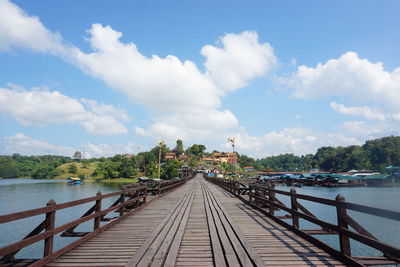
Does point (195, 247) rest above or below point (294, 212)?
below

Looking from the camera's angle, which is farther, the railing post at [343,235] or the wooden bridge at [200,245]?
the railing post at [343,235]

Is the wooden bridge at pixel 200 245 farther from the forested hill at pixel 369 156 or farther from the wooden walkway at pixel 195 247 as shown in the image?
the forested hill at pixel 369 156

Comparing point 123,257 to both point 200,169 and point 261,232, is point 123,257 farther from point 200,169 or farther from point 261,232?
point 200,169

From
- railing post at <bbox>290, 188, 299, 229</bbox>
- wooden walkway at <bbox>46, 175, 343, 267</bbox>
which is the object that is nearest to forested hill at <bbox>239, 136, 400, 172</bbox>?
railing post at <bbox>290, 188, 299, 229</bbox>

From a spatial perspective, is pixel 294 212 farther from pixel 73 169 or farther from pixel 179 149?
pixel 179 149

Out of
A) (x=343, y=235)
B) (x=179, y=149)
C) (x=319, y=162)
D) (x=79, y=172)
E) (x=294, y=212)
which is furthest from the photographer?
(x=179, y=149)

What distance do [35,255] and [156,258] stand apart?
60.4 ft

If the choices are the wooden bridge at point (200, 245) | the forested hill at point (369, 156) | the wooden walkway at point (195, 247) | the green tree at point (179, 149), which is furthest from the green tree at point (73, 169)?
the wooden bridge at point (200, 245)

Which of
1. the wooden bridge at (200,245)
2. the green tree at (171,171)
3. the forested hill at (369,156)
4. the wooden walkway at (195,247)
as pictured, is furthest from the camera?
the green tree at (171,171)

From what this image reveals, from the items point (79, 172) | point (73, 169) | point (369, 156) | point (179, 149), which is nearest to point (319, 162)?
point (369, 156)

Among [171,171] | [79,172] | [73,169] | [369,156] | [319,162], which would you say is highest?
[369,156]

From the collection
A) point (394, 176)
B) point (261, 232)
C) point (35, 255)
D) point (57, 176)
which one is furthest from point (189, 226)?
point (57, 176)

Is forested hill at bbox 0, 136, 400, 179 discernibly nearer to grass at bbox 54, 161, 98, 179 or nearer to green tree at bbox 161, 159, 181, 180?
green tree at bbox 161, 159, 181, 180

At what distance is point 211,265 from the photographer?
15.5ft
